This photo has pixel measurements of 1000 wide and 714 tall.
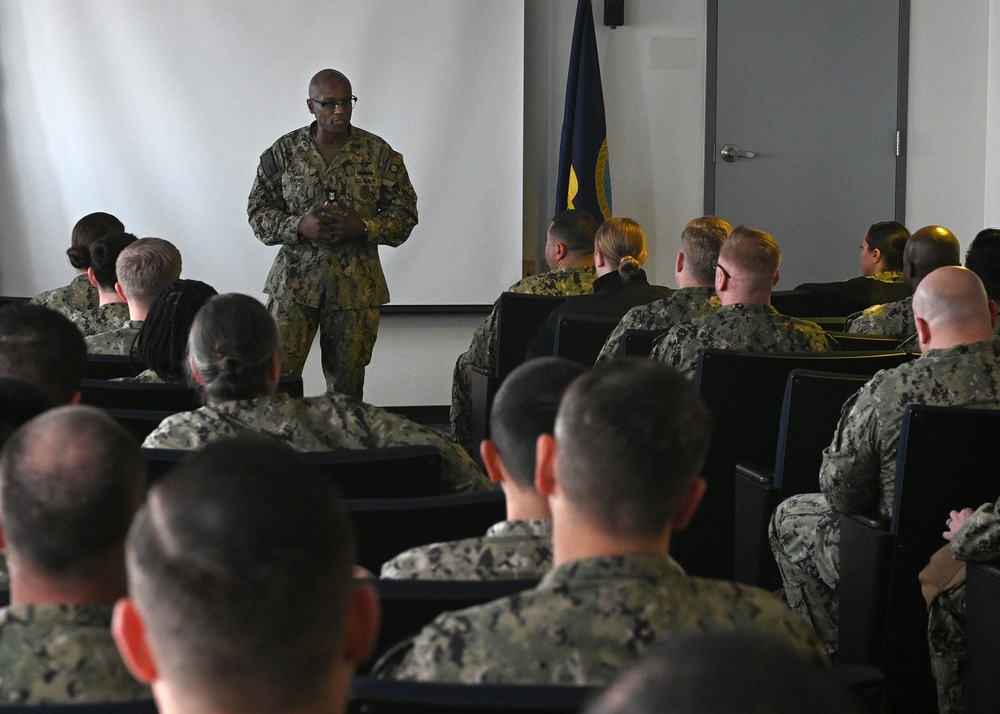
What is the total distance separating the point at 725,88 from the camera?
788 cm

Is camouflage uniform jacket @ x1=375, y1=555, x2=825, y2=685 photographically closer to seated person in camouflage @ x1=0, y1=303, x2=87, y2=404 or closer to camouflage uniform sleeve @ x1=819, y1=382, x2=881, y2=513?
seated person in camouflage @ x1=0, y1=303, x2=87, y2=404

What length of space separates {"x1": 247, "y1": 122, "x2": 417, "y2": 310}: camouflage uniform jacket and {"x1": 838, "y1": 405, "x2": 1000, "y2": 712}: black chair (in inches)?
131

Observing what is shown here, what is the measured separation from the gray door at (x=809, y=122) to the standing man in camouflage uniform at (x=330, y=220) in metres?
2.80

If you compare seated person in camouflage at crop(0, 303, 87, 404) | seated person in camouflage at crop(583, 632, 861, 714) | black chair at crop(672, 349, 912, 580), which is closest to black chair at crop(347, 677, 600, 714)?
seated person in camouflage at crop(583, 632, 861, 714)

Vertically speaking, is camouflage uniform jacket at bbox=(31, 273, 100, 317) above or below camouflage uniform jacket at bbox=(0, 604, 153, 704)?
above

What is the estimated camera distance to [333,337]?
19.7 feet

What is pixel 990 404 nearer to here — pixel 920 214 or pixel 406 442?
pixel 406 442

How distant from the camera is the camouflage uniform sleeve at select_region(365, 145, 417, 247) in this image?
5781 millimetres

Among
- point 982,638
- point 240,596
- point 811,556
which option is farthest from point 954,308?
point 240,596

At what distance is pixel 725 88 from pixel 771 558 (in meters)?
5.04

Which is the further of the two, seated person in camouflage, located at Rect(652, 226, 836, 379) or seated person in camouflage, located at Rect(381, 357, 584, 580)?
seated person in camouflage, located at Rect(652, 226, 836, 379)

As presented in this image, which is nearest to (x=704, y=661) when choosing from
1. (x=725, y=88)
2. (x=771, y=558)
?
(x=771, y=558)

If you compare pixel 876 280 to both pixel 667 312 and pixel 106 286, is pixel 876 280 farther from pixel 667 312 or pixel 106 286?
pixel 106 286

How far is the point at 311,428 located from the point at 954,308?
1.53 meters
